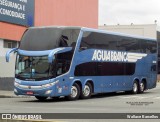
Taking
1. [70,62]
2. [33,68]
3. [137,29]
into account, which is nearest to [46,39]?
[33,68]

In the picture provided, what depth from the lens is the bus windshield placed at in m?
24.6

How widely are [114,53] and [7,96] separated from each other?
751 centimetres

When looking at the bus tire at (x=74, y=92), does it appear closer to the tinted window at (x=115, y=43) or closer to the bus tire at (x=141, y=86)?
the tinted window at (x=115, y=43)

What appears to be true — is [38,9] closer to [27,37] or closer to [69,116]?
[27,37]

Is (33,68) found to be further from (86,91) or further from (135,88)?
(135,88)

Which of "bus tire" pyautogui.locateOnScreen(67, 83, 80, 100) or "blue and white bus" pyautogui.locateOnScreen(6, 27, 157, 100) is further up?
"blue and white bus" pyautogui.locateOnScreen(6, 27, 157, 100)

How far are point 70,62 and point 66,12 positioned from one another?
19092mm

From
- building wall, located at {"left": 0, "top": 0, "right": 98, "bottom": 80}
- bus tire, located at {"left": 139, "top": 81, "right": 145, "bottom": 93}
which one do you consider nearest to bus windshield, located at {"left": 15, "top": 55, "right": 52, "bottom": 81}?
building wall, located at {"left": 0, "top": 0, "right": 98, "bottom": 80}

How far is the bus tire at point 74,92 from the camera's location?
2623 cm

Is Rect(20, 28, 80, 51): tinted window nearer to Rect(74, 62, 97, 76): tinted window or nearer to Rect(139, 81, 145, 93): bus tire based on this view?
Rect(74, 62, 97, 76): tinted window

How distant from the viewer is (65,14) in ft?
144

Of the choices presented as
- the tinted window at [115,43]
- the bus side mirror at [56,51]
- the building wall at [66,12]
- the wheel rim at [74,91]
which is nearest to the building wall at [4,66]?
the building wall at [66,12]

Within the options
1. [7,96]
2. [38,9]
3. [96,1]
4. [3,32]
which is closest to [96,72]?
[7,96]

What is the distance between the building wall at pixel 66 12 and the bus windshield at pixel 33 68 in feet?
48.1
